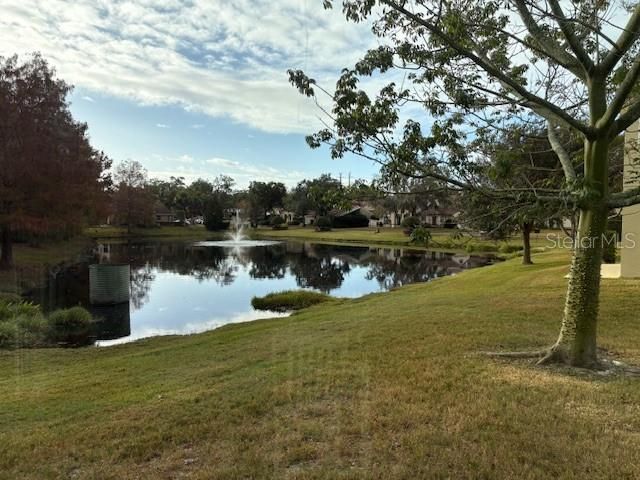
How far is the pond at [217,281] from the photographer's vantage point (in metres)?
15.9

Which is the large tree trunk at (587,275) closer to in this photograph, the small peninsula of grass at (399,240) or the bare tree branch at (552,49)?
the bare tree branch at (552,49)

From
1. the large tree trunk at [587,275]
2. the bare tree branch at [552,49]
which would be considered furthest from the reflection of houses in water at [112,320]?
the bare tree branch at [552,49]

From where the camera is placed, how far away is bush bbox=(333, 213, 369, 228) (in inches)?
3142

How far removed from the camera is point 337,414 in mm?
4383

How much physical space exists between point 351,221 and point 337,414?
7768cm

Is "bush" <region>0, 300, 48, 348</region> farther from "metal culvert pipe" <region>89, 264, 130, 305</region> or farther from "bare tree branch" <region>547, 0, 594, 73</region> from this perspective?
"bare tree branch" <region>547, 0, 594, 73</region>

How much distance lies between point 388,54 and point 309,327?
20.4ft

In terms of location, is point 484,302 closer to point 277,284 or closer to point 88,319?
point 88,319

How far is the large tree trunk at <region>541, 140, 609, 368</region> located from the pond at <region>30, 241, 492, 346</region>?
34.5 feet

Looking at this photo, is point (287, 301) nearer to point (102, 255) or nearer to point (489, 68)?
point (489, 68)

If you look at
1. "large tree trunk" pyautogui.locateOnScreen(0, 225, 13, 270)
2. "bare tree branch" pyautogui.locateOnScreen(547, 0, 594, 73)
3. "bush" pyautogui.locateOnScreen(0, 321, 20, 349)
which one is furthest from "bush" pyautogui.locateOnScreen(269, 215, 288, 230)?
"bare tree branch" pyautogui.locateOnScreen(547, 0, 594, 73)

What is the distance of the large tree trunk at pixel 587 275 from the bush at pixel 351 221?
73.6 meters

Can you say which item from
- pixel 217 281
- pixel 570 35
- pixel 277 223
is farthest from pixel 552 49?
pixel 277 223

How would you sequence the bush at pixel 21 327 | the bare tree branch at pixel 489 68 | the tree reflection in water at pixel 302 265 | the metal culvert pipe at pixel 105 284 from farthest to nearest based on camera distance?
the tree reflection in water at pixel 302 265, the metal culvert pipe at pixel 105 284, the bush at pixel 21 327, the bare tree branch at pixel 489 68
